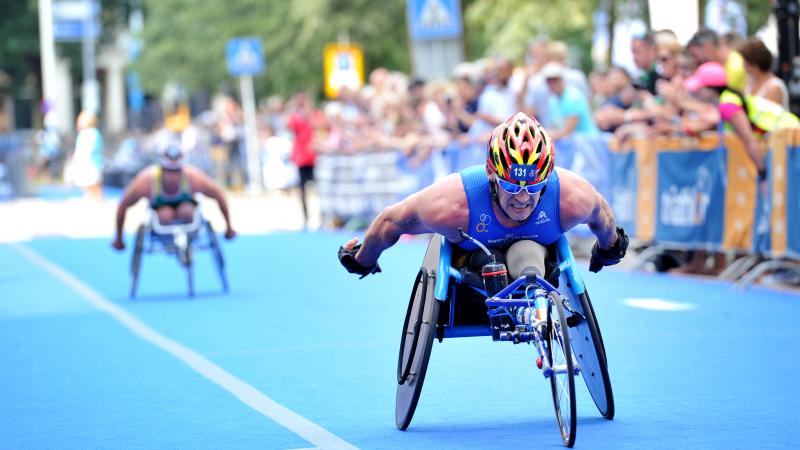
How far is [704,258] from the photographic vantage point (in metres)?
14.9

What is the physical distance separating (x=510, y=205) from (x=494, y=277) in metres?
0.32

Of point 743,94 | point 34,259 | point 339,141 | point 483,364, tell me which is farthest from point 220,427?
point 339,141

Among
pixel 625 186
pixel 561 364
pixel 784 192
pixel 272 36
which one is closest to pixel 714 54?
pixel 784 192

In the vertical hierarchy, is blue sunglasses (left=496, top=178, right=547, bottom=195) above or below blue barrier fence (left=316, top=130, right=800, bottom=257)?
above

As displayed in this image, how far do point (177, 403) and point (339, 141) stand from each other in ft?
55.8

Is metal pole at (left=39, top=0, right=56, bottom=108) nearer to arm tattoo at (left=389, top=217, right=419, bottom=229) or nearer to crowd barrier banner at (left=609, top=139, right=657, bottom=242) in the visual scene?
crowd barrier banner at (left=609, top=139, right=657, bottom=242)

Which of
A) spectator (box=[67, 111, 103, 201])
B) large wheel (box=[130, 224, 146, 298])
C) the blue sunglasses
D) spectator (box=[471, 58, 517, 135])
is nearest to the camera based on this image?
the blue sunglasses

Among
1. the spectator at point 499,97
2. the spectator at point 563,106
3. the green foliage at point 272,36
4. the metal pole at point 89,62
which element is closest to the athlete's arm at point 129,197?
the spectator at point 563,106

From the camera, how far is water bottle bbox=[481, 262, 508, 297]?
7055 millimetres

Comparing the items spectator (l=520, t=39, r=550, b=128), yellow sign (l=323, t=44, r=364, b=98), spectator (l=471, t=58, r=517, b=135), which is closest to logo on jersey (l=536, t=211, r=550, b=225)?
spectator (l=520, t=39, r=550, b=128)

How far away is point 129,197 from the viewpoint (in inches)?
586

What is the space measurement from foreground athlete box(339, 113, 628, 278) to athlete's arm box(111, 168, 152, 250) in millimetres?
7593

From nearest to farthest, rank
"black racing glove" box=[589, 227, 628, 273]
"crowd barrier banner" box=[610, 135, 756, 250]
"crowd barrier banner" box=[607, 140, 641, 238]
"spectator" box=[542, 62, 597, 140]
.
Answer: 1. "black racing glove" box=[589, 227, 628, 273]
2. "crowd barrier banner" box=[610, 135, 756, 250]
3. "crowd barrier banner" box=[607, 140, 641, 238]
4. "spectator" box=[542, 62, 597, 140]

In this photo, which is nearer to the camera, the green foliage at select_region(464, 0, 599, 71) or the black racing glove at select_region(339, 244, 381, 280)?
the black racing glove at select_region(339, 244, 381, 280)
